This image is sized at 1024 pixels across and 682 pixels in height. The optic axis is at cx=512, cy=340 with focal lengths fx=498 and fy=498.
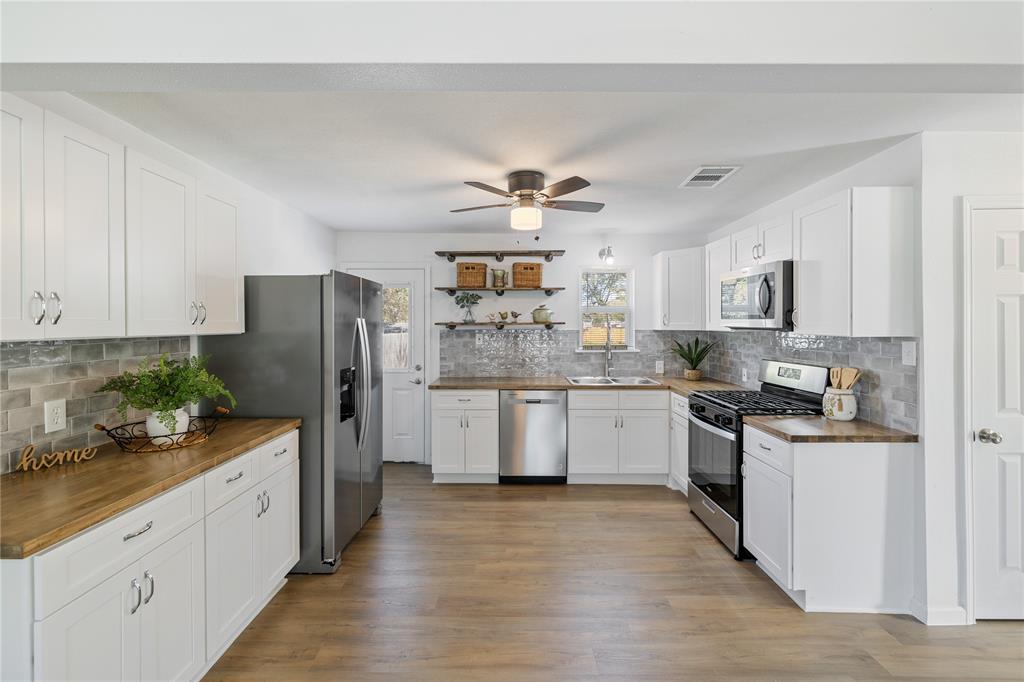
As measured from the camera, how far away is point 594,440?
4.53 meters

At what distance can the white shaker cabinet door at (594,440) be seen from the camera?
452 cm

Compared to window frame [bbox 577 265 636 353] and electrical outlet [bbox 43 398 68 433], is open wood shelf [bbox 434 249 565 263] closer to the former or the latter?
window frame [bbox 577 265 636 353]

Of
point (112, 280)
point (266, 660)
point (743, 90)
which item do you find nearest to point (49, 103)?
point (112, 280)

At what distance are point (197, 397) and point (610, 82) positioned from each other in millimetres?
2174

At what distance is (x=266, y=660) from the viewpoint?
2.15m

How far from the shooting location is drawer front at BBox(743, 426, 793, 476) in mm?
2582

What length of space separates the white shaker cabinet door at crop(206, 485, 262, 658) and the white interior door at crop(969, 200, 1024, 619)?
3.46 metres

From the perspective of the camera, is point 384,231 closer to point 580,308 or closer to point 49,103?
point 580,308

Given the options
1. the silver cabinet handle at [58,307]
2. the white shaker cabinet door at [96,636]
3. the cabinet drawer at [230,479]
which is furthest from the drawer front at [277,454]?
the silver cabinet handle at [58,307]

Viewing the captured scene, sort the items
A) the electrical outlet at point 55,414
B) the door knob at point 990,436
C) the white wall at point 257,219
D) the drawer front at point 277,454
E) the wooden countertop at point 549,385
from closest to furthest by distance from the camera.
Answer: the electrical outlet at point 55,414 → the white wall at point 257,219 → the door knob at point 990,436 → the drawer front at point 277,454 → the wooden countertop at point 549,385

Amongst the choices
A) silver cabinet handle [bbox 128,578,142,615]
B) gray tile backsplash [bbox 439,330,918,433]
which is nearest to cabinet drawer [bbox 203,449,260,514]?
silver cabinet handle [bbox 128,578,142,615]

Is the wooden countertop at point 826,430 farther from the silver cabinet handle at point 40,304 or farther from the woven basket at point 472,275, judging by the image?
the silver cabinet handle at point 40,304

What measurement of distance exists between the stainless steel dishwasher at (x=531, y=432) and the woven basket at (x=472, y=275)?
45.7 inches

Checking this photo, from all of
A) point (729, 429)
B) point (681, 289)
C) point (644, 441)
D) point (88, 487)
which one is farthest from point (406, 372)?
point (88, 487)
